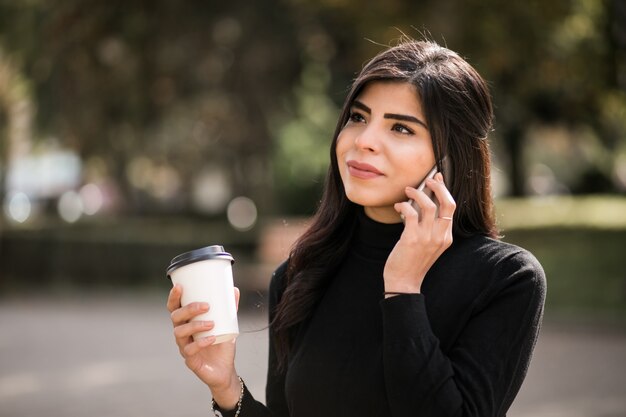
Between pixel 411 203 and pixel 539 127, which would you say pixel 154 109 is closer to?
pixel 539 127

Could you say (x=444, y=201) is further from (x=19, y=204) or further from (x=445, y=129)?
(x=19, y=204)

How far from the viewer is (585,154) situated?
125ft

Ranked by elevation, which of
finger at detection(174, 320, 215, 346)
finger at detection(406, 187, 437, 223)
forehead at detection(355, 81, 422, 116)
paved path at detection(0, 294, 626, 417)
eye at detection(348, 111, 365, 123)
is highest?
forehead at detection(355, 81, 422, 116)

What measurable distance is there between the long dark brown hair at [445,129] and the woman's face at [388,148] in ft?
0.08

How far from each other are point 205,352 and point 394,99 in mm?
761

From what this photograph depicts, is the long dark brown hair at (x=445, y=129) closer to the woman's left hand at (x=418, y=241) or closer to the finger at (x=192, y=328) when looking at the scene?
the woman's left hand at (x=418, y=241)

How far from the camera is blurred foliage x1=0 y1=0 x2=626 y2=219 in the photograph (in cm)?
1345

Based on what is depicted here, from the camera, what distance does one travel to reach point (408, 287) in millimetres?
2059

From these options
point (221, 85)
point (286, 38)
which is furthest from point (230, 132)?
point (286, 38)

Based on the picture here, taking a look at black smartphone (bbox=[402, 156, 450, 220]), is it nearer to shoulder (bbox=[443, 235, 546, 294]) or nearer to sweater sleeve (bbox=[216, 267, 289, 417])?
shoulder (bbox=[443, 235, 546, 294])

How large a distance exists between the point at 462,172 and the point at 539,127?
25.5 m

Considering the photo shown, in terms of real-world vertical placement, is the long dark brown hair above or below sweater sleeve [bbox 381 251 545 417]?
above

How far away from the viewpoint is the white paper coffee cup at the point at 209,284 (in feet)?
6.98

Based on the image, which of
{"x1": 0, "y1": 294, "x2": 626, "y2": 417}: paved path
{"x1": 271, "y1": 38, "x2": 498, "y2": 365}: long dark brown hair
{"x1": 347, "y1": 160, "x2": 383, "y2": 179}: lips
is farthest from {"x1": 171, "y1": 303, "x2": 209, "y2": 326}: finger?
{"x1": 0, "y1": 294, "x2": 626, "y2": 417}: paved path
